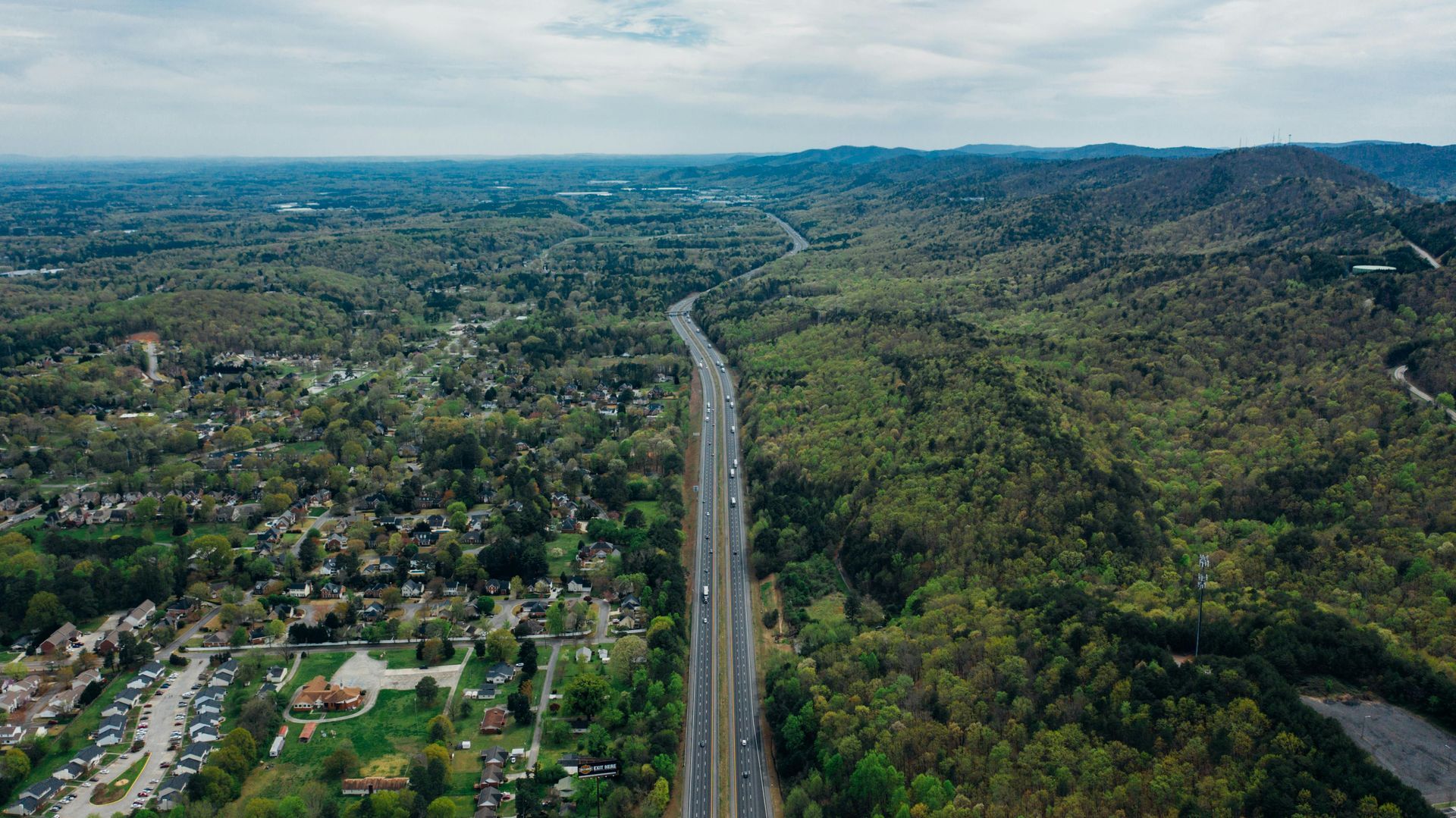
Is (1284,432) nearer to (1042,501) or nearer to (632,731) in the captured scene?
(1042,501)

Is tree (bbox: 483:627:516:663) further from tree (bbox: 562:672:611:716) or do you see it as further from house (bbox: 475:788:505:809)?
house (bbox: 475:788:505:809)

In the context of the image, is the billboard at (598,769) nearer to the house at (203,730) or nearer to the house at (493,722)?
the house at (493,722)


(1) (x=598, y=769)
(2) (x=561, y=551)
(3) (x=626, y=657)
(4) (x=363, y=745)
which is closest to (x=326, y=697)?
(4) (x=363, y=745)

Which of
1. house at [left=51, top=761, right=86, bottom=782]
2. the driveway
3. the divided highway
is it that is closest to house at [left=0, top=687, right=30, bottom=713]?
the driveway

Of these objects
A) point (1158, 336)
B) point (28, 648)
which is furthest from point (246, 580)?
point (1158, 336)

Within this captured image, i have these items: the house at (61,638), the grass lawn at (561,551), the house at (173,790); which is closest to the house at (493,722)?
the house at (173,790)
